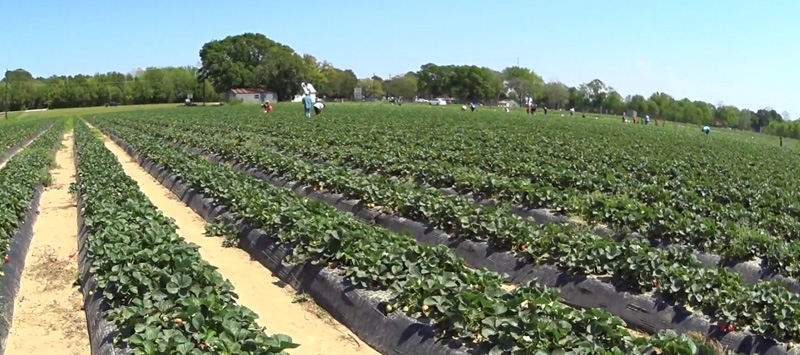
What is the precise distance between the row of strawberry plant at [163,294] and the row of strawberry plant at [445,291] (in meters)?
1.33

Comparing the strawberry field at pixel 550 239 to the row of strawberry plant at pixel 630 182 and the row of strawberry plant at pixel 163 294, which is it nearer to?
the row of strawberry plant at pixel 630 182

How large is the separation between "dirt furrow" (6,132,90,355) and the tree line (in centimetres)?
8112

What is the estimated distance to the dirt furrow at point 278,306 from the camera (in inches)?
249

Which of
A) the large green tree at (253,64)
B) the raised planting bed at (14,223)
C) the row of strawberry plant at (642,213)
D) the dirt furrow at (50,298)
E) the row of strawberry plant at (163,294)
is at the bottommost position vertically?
the dirt furrow at (50,298)

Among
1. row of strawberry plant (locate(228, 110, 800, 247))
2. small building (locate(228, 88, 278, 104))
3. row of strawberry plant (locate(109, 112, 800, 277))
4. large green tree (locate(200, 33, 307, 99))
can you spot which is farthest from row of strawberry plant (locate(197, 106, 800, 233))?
large green tree (locate(200, 33, 307, 99))

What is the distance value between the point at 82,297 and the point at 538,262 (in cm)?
510

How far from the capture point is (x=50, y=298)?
7637 millimetres

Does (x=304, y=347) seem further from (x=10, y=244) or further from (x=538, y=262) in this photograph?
(x=10, y=244)

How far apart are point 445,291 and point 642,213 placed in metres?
5.14

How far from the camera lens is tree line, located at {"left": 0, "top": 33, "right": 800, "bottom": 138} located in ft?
315

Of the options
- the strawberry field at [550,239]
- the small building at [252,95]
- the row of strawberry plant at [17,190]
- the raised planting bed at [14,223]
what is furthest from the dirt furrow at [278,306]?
the small building at [252,95]

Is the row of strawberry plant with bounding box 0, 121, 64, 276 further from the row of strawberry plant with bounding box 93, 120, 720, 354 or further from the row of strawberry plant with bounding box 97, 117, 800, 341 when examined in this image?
the row of strawberry plant with bounding box 97, 117, 800, 341

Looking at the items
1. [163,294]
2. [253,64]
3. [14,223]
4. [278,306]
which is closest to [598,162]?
[278,306]

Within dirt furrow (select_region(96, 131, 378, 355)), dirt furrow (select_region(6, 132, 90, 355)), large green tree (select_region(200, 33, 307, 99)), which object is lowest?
dirt furrow (select_region(6, 132, 90, 355))
